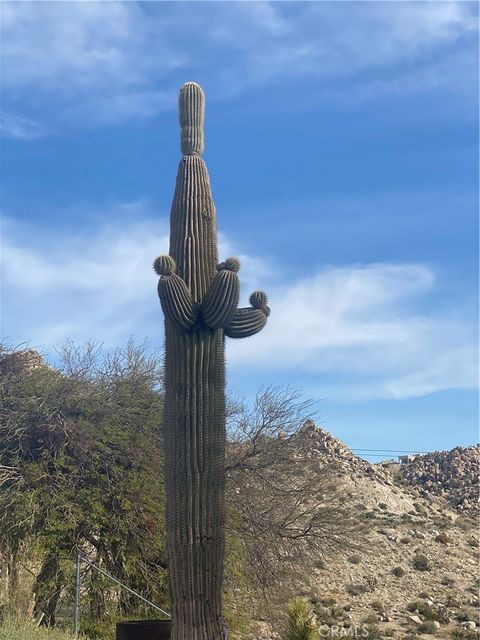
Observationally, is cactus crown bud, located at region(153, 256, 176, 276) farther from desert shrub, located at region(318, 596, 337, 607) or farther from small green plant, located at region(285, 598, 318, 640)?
desert shrub, located at region(318, 596, 337, 607)

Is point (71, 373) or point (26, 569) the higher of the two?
point (71, 373)

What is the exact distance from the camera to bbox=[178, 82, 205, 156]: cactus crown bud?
37.4 ft

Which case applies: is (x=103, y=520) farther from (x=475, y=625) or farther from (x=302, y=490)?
(x=475, y=625)

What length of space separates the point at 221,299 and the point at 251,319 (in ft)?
2.73

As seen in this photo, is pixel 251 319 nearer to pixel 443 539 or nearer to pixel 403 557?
pixel 403 557

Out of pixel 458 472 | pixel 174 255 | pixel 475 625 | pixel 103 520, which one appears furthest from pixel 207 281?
pixel 458 472

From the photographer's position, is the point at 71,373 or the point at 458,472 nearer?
the point at 71,373

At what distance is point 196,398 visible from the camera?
10.1 m

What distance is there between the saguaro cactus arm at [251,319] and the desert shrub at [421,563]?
22.6 m

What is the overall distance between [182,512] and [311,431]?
1001cm

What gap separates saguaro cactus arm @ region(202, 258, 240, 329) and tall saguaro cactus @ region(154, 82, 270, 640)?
1cm

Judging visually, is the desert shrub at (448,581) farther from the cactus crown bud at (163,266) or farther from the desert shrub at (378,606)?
the cactus crown bud at (163,266)

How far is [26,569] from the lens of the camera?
14.7m

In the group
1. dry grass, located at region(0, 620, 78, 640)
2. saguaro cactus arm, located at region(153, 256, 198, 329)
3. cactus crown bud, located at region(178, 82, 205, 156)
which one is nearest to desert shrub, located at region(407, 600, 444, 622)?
dry grass, located at region(0, 620, 78, 640)
